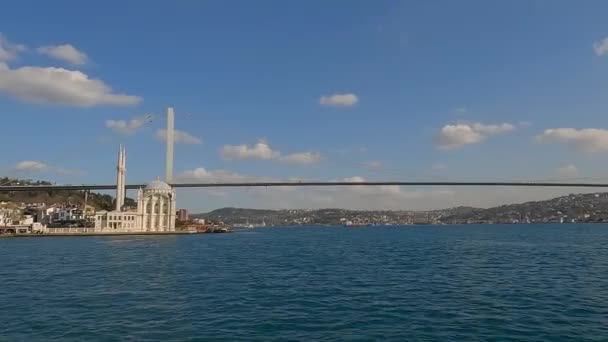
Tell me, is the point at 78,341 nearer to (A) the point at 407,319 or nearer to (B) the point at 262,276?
(A) the point at 407,319

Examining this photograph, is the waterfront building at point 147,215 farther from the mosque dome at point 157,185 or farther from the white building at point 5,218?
the white building at point 5,218

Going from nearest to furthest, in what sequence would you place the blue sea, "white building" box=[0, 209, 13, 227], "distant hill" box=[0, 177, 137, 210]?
the blue sea < "white building" box=[0, 209, 13, 227] < "distant hill" box=[0, 177, 137, 210]

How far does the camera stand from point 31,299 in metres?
17.8

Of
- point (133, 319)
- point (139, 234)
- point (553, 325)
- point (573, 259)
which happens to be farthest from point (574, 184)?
point (133, 319)

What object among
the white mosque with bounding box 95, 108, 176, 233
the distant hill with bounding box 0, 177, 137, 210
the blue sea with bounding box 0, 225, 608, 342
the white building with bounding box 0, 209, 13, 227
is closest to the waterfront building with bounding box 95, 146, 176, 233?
the white mosque with bounding box 95, 108, 176, 233

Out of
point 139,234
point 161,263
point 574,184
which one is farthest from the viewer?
point 574,184

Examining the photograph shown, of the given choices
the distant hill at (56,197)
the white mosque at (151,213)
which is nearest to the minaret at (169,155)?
the white mosque at (151,213)

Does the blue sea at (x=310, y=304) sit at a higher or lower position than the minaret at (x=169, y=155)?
lower

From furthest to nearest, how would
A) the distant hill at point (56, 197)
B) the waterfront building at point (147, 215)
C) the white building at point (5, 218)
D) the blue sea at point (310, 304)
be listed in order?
the distant hill at point (56, 197) → the white building at point (5, 218) → the waterfront building at point (147, 215) → the blue sea at point (310, 304)

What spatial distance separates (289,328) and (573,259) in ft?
90.4

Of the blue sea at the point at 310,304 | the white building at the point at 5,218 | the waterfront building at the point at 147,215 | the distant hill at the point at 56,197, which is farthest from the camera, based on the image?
the distant hill at the point at 56,197

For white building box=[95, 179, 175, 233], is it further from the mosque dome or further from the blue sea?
the blue sea

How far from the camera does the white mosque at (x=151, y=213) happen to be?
310 ft

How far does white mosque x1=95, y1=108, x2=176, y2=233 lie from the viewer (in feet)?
310
